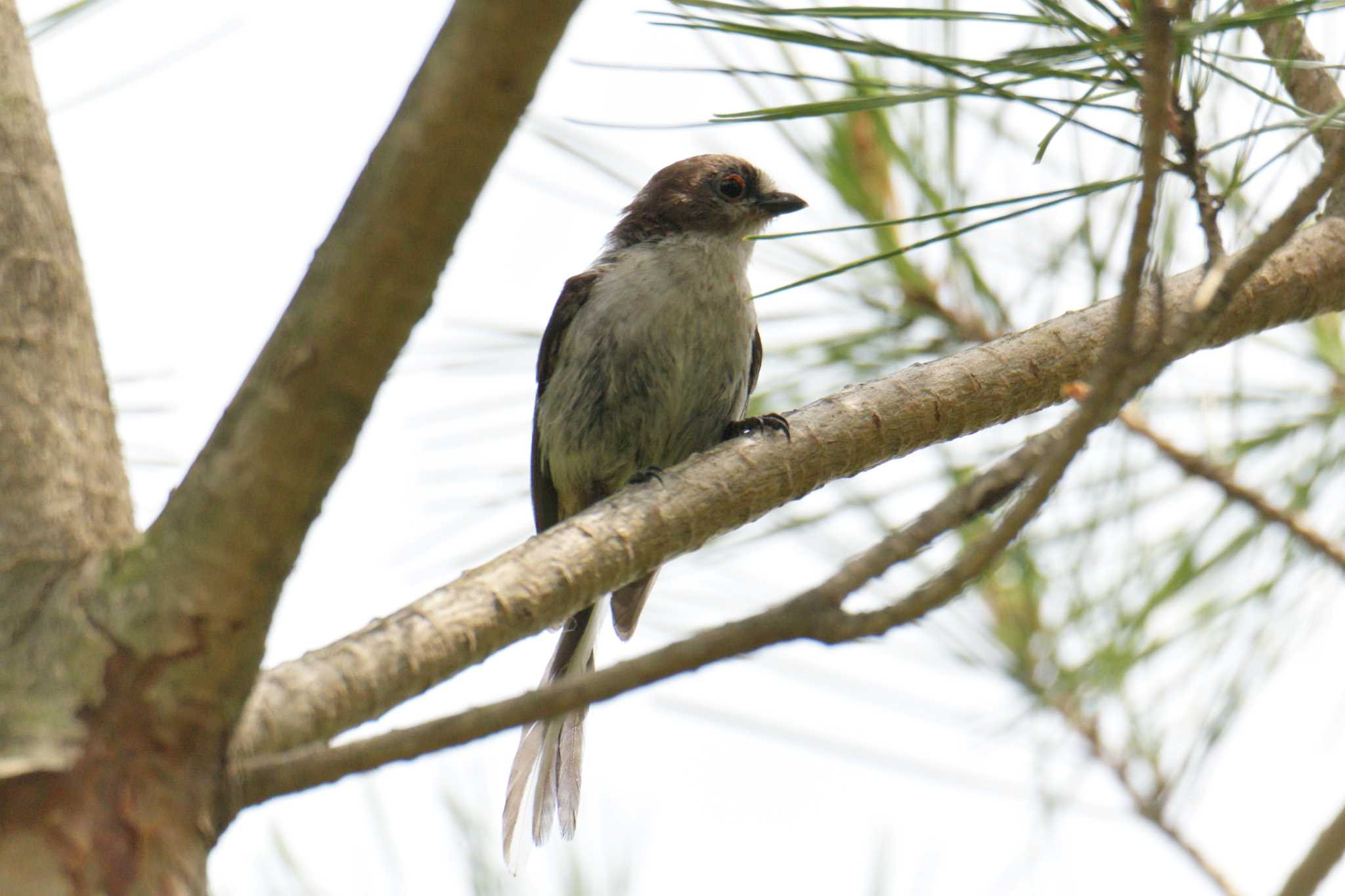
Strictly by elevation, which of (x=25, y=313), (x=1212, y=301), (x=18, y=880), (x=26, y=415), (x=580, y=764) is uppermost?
(x=25, y=313)

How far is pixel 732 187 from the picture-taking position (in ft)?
16.1

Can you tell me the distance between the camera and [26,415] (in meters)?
1.64

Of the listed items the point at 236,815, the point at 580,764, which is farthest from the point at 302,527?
the point at 580,764

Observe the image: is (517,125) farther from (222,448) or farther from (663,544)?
(663,544)

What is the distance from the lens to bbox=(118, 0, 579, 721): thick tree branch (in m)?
1.29

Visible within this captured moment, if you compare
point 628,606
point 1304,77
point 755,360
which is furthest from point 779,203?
point 1304,77

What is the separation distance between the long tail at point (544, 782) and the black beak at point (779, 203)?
205 cm

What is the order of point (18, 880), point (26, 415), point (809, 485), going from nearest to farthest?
point (18, 880) < point (26, 415) < point (809, 485)

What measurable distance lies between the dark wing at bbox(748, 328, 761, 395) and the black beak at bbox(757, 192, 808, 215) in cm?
75

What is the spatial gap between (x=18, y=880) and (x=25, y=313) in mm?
757

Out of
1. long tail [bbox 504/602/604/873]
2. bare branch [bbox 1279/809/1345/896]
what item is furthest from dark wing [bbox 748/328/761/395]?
bare branch [bbox 1279/809/1345/896]

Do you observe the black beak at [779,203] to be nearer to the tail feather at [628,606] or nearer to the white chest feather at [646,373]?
the white chest feather at [646,373]

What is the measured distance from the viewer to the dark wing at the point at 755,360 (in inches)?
169

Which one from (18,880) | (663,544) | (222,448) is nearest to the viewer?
(18,880)
